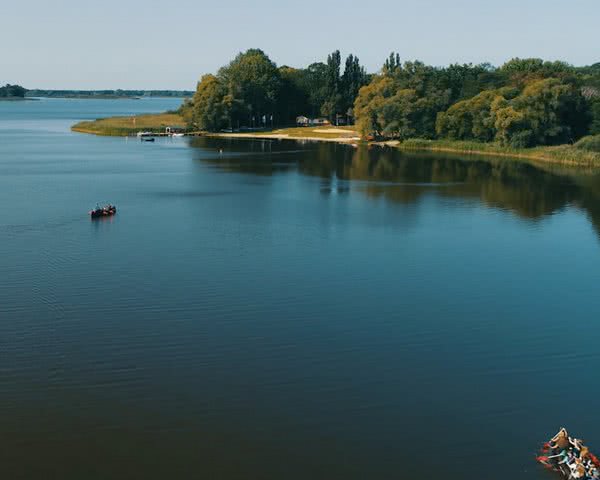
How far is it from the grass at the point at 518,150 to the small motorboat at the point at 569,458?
3892 inches

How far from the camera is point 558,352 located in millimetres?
37812

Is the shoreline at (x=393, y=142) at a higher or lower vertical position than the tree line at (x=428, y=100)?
lower

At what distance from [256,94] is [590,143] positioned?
94265 mm

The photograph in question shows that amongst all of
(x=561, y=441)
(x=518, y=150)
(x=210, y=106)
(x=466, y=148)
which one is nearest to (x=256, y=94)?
(x=210, y=106)

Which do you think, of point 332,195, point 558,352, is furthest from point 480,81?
point 558,352

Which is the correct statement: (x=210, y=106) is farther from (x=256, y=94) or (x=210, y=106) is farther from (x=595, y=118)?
(x=595, y=118)

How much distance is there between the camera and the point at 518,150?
427 feet

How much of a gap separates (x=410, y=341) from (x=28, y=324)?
21.5m

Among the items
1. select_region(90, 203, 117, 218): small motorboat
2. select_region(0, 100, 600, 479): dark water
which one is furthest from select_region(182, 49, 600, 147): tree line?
select_region(90, 203, 117, 218): small motorboat

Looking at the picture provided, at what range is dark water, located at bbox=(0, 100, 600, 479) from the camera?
91.8 feet

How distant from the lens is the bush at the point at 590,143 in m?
120

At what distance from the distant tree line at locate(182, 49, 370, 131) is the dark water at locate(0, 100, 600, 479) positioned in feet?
343

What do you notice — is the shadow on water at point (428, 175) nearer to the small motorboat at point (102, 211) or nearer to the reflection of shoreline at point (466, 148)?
the reflection of shoreline at point (466, 148)

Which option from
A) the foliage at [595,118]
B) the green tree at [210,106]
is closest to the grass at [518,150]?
the foliage at [595,118]
